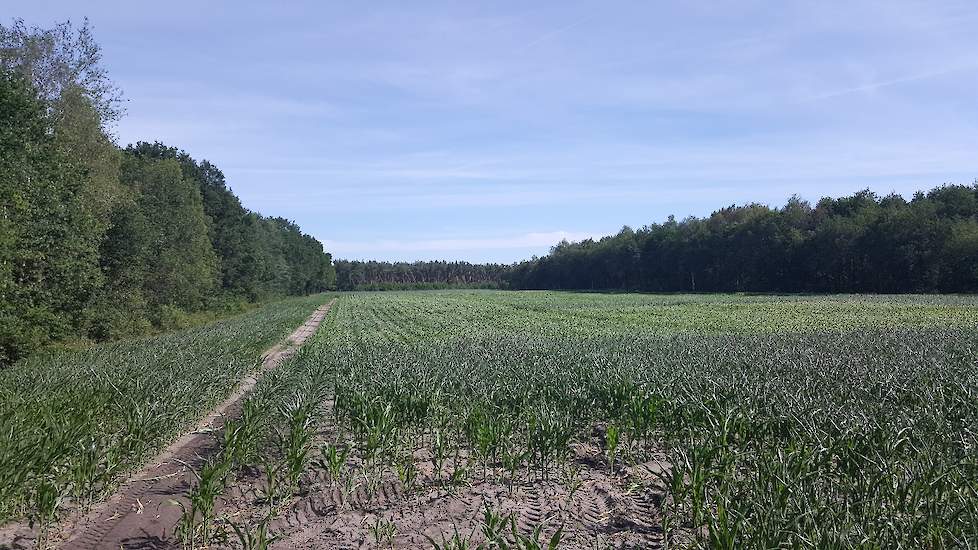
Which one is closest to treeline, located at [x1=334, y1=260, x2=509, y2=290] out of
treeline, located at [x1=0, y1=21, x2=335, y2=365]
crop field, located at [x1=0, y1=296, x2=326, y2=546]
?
treeline, located at [x1=0, y1=21, x2=335, y2=365]

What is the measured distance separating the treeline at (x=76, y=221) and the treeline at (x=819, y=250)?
7032 centimetres

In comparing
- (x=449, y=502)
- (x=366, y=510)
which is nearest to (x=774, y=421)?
(x=449, y=502)

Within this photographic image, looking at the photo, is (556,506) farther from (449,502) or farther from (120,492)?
(120,492)

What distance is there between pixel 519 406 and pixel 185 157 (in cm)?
6669

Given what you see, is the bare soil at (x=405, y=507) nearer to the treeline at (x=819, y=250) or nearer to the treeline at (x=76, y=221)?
the treeline at (x=76, y=221)

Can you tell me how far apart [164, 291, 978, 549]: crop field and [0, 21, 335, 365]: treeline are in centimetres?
1405

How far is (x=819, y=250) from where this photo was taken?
264 ft

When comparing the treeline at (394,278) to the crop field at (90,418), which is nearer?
the crop field at (90,418)

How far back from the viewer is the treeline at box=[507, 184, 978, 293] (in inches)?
2650

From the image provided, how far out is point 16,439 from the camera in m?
7.12

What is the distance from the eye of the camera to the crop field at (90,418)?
22.1 feet

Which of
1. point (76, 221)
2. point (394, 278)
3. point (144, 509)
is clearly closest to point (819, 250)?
point (76, 221)

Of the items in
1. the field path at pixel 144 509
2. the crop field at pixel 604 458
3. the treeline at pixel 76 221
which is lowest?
the field path at pixel 144 509

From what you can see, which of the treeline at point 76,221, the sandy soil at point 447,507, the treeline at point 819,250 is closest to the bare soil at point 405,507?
the sandy soil at point 447,507
